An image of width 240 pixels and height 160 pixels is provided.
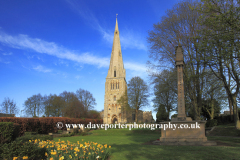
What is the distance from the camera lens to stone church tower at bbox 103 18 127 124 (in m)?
68.1

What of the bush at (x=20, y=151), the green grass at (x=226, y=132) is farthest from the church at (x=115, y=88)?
the bush at (x=20, y=151)

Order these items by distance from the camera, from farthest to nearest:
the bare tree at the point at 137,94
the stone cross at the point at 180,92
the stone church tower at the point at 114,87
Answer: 1. the stone church tower at the point at 114,87
2. the bare tree at the point at 137,94
3. the stone cross at the point at 180,92

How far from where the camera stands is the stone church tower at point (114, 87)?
6812 centimetres

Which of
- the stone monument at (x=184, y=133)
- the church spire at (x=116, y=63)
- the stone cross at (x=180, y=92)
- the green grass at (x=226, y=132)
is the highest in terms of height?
the church spire at (x=116, y=63)

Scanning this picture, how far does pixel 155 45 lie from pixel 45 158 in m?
18.3

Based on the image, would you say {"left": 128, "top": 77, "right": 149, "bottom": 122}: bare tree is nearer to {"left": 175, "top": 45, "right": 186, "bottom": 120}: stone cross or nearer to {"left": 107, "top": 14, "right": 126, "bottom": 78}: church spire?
{"left": 107, "top": 14, "right": 126, "bottom": 78}: church spire

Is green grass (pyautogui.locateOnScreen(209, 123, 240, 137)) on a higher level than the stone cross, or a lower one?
lower

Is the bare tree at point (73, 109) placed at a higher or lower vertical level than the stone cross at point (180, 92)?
lower

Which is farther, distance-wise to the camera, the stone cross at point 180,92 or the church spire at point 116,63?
the church spire at point 116,63

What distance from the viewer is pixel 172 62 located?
69.5 feet

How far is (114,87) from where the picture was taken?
7000 centimetres

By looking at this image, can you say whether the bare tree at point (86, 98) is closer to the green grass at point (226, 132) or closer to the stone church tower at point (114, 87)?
the stone church tower at point (114, 87)

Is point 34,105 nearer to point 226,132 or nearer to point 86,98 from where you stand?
point 86,98

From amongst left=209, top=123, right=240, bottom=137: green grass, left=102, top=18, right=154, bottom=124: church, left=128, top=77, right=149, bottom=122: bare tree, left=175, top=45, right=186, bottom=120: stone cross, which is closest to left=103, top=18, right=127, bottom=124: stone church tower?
left=102, top=18, right=154, bottom=124: church
